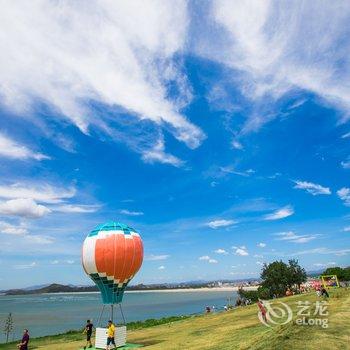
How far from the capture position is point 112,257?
93.4 ft

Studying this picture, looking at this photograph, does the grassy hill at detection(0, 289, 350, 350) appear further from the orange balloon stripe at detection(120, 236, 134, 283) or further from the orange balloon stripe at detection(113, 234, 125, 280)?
the orange balloon stripe at detection(113, 234, 125, 280)

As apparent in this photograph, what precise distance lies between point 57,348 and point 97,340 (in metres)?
6.78

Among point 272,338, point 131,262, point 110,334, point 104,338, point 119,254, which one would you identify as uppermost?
point 119,254

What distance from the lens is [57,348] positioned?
110 ft

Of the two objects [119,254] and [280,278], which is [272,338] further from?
[280,278]

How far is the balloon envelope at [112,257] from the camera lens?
2853cm

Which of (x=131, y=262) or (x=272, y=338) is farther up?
(x=131, y=262)

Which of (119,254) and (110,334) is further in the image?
(119,254)

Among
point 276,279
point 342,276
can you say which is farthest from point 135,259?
point 342,276

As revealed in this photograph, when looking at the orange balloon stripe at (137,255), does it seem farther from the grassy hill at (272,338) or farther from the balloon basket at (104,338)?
the grassy hill at (272,338)

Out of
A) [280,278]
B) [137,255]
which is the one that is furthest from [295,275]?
[137,255]

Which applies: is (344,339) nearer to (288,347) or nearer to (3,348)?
(288,347)

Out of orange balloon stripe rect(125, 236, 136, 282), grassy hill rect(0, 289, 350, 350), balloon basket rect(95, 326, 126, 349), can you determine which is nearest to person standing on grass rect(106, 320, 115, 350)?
balloon basket rect(95, 326, 126, 349)

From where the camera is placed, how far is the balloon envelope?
93.6ft
